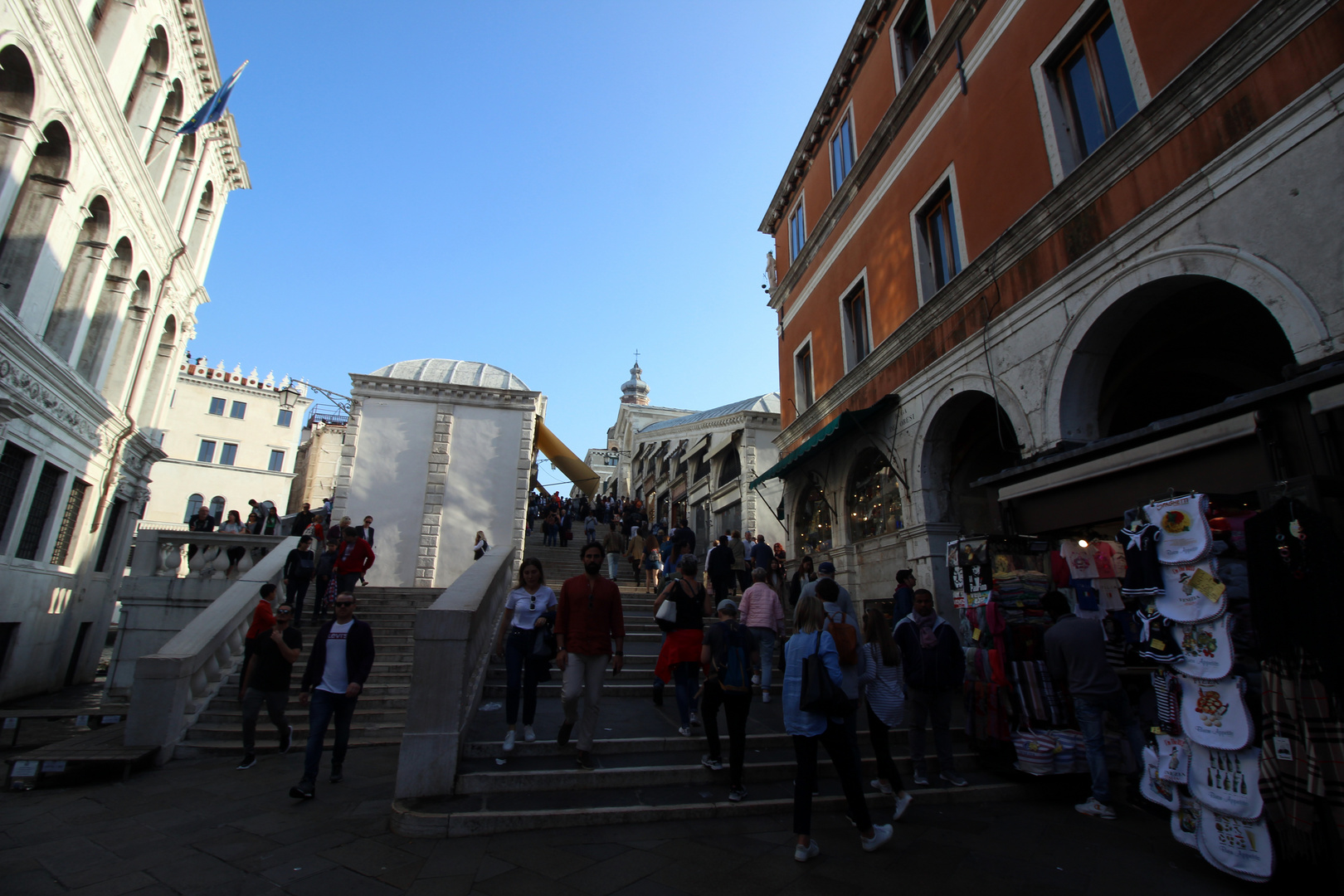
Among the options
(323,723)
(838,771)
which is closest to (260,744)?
(323,723)

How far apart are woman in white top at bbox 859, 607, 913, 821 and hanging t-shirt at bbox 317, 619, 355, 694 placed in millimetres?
4639

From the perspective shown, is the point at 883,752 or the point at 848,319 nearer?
the point at 883,752

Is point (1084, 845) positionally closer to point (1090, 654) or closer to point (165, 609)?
point (1090, 654)

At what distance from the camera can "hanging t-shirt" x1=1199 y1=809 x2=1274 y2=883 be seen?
355 cm

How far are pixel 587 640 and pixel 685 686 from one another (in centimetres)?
135

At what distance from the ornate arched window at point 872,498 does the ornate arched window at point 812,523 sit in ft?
2.85

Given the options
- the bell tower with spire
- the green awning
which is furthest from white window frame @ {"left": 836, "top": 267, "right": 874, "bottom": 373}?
the bell tower with spire

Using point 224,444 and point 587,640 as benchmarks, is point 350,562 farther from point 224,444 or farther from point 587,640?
point 224,444

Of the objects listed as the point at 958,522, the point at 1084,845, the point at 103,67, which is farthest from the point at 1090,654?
the point at 103,67

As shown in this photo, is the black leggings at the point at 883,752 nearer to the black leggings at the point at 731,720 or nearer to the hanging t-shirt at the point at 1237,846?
the black leggings at the point at 731,720

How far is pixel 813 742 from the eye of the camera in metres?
4.26

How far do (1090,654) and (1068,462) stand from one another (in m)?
2.35

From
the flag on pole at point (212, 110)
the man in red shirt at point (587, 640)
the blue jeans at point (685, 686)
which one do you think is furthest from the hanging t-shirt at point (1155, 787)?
the flag on pole at point (212, 110)

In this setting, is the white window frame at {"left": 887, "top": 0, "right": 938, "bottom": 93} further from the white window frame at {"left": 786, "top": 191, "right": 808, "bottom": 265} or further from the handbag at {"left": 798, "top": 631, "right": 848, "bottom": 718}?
the handbag at {"left": 798, "top": 631, "right": 848, "bottom": 718}
